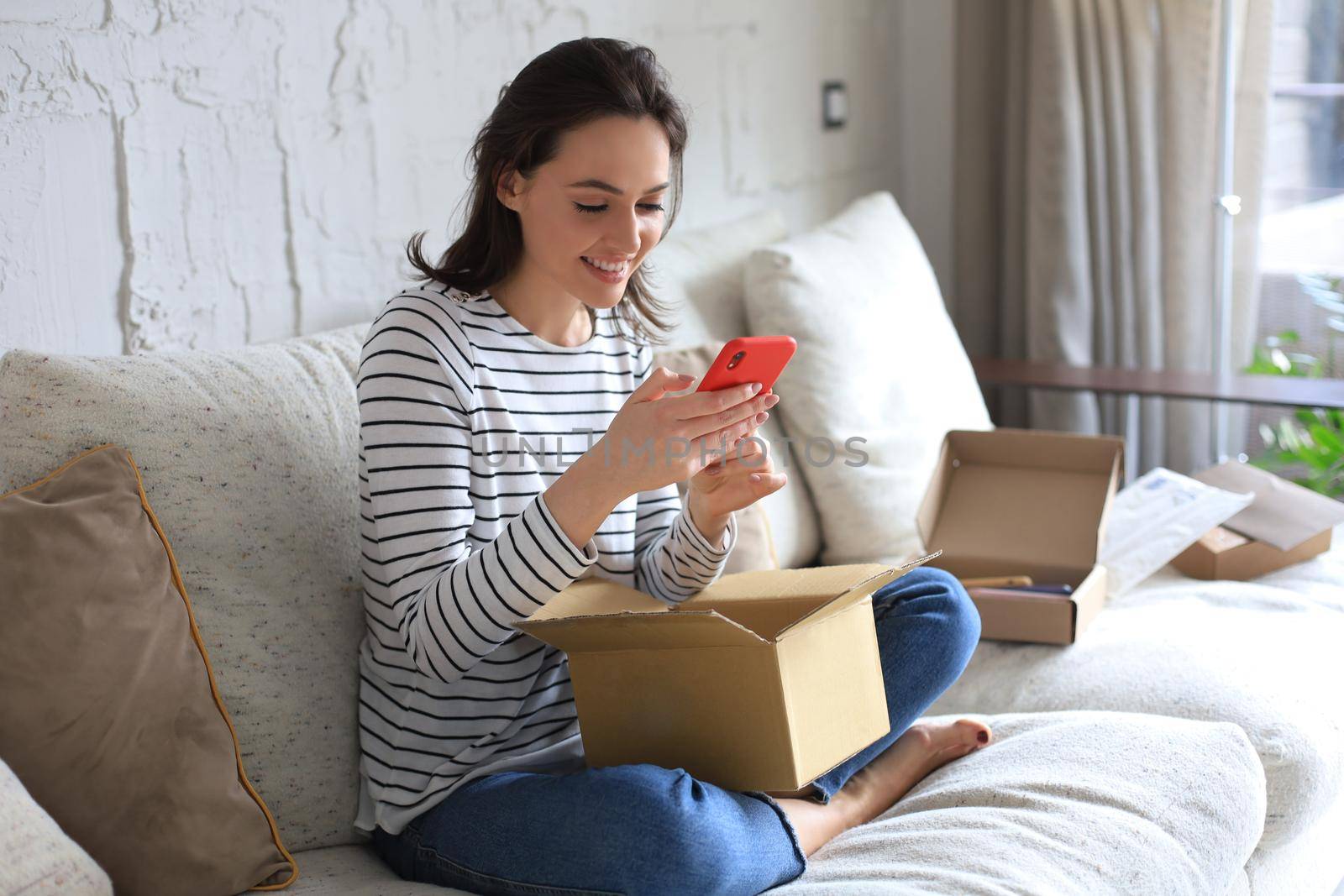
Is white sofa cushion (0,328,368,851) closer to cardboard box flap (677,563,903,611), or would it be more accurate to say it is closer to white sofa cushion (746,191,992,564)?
cardboard box flap (677,563,903,611)

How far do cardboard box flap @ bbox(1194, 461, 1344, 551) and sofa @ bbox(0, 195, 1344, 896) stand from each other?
0.38m

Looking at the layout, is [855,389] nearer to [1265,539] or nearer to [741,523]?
[741,523]

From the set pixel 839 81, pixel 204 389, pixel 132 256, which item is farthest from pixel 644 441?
pixel 839 81

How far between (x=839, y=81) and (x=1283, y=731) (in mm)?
1863

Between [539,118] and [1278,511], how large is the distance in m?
1.35

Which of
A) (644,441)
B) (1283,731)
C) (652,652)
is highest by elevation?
(644,441)

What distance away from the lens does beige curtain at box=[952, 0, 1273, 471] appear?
2.73m

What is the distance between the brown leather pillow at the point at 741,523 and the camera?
1712mm

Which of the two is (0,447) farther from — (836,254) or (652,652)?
(836,254)

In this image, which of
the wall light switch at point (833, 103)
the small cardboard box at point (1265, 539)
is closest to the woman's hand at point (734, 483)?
the small cardboard box at point (1265, 539)

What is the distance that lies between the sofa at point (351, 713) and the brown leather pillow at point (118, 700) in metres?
0.05

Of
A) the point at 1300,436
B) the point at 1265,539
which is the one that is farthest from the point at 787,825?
the point at 1300,436

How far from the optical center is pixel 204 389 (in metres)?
1.33

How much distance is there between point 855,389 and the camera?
208cm
